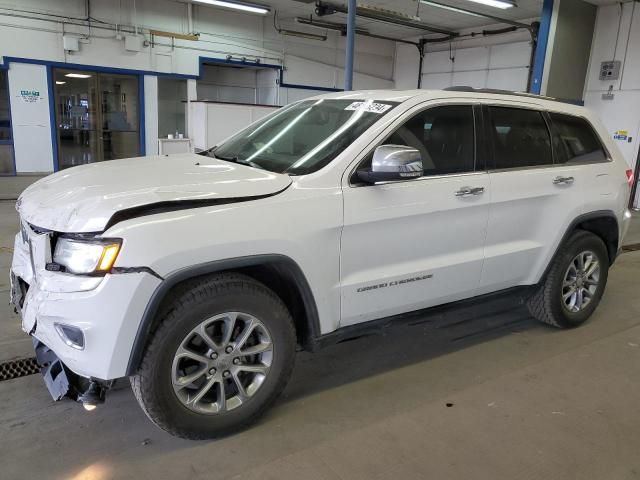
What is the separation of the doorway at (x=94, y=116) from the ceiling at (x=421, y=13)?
4.21 m

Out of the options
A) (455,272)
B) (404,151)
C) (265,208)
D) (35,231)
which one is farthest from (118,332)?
(455,272)

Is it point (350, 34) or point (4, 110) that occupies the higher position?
point (350, 34)

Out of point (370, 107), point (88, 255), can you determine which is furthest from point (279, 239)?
point (370, 107)

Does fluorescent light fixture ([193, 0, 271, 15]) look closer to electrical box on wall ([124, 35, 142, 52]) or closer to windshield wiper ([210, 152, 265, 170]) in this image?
electrical box on wall ([124, 35, 142, 52])

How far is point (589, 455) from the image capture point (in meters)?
2.63

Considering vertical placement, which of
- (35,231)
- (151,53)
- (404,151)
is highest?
(151,53)

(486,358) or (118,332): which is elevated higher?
(118,332)

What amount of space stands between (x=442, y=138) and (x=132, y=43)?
11.1m

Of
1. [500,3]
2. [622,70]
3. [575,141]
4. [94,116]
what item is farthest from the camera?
[94,116]

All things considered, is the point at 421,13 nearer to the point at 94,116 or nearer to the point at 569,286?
the point at 94,116

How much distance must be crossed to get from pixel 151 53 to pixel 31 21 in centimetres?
256

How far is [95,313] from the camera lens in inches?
84.3

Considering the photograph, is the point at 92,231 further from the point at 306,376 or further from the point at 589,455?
the point at 589,455

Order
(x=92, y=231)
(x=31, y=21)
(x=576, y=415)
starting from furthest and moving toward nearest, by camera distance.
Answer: (x=31, y=21) < (x=576, y=415) < (x=92, y=231)
